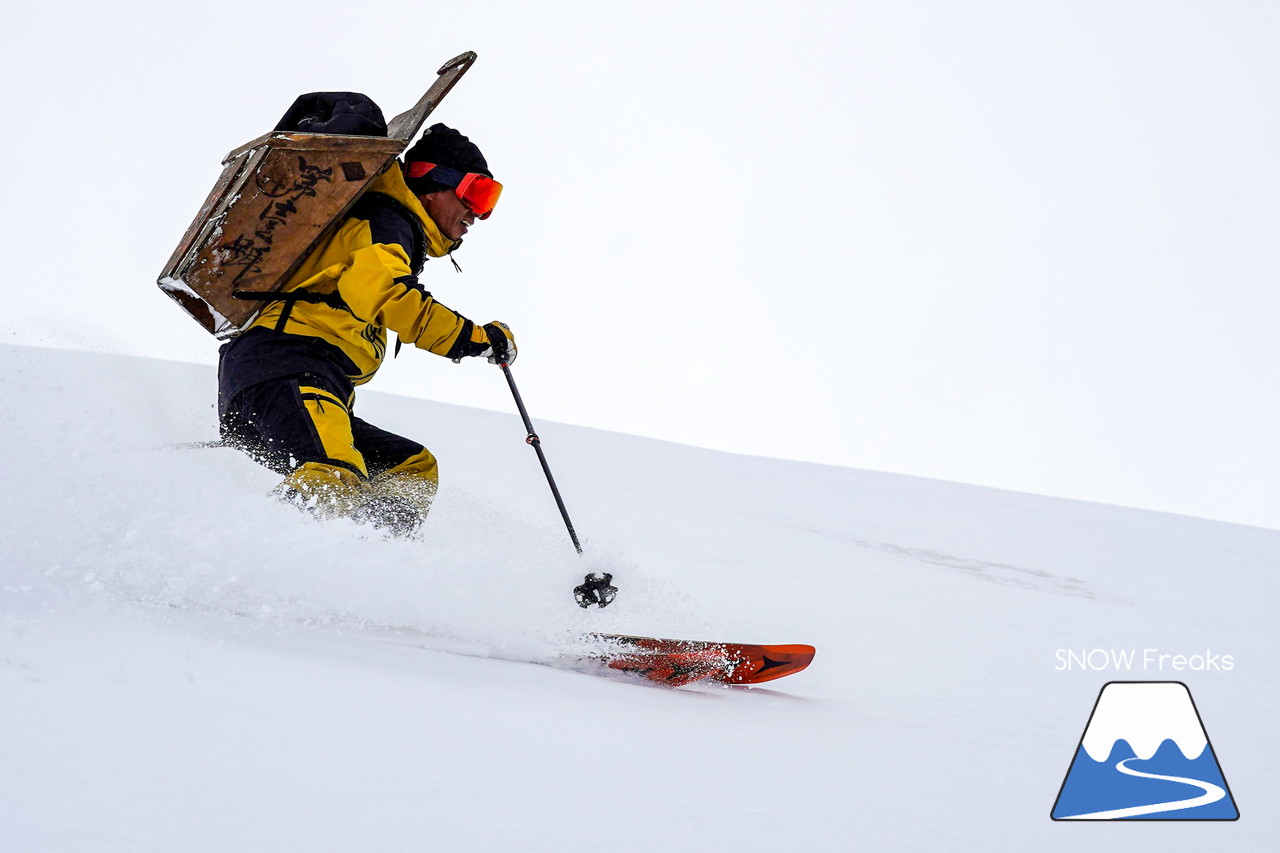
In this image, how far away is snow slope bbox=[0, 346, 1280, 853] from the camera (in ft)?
5.96

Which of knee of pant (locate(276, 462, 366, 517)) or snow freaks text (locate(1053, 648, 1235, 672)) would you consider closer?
knee of pant (locate(276, 462, 366, 517))

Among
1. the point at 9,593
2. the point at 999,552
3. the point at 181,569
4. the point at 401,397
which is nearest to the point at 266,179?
the point at 181,569

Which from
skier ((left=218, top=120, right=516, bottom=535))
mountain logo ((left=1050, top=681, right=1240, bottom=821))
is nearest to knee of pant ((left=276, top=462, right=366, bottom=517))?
skier ((left=218, top=120, right=516, bottom=535))

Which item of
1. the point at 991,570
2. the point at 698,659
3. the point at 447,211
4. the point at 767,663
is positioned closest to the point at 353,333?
the point at 447,211

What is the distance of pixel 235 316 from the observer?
12.1 ft

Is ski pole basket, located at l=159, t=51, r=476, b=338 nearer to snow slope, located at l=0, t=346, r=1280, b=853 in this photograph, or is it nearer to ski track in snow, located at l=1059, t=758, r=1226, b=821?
snow slope, located at l=0, t=346, r=1280, b=853

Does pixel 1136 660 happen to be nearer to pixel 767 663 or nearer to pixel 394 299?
pixel 767 663

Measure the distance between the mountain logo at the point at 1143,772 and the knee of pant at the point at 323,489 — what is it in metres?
2.43

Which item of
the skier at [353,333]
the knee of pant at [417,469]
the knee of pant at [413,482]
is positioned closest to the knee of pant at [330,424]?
the skier at [353,333]

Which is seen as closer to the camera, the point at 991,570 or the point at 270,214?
the point at 270,214

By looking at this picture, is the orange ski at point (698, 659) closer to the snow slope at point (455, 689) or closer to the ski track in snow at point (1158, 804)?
the snow slope at point (455, 689)

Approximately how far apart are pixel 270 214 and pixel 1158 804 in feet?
11.0

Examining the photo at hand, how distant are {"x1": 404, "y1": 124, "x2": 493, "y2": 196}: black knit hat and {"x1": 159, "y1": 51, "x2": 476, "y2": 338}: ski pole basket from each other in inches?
10.2

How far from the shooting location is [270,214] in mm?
3615
